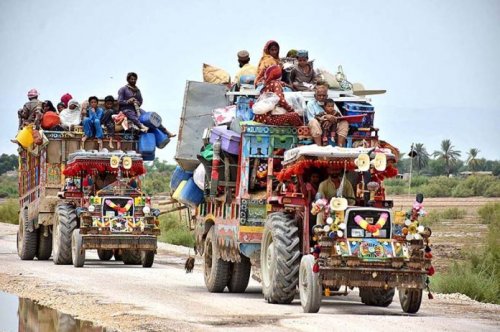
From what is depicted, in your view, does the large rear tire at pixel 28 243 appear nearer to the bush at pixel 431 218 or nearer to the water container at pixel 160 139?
the water container at pixel 160 139

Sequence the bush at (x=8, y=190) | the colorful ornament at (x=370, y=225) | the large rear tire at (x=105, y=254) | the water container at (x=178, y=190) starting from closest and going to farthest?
1. the colorful ornament at (x=370, y=225)
2. the water container at (x=178, y=190)
3. the large rear tire at (x=105, y=254)
4. the bush at (x=8, y=190)

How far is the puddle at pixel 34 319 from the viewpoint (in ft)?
60.1

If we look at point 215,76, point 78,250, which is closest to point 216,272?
point 215,76

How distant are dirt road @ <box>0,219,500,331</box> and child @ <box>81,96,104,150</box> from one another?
16.1 feet

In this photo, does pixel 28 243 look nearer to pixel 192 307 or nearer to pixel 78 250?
pixel 78 250

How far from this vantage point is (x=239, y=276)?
921 inches

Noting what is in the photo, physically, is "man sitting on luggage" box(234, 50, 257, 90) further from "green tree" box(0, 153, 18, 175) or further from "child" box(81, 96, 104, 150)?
"green tree" box(0, 153, 18, 175)

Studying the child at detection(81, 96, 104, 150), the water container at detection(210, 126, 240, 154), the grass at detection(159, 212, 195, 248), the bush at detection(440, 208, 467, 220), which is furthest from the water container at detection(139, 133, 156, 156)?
the bush at detection(440, 208, 467, 220)

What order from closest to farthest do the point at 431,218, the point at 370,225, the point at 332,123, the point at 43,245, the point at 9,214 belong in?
1. the point at 370,225
2. the point at 332,123
3. the point at 43,245
4. the point at 431,218
5. the point at 9,214

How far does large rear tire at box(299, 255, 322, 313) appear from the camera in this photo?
61.2ft

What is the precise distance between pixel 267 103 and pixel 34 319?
16.5 ft

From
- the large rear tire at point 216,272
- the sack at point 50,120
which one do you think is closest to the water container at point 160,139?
the sack at point 50,120

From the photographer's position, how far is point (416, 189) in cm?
8381

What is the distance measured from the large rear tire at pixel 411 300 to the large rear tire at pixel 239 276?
4.13 m
